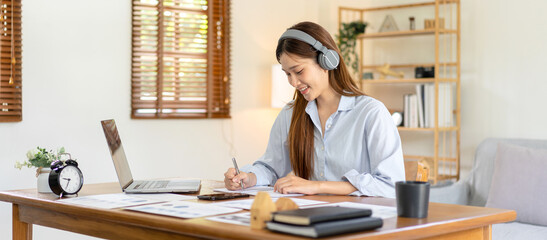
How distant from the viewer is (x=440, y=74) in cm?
429

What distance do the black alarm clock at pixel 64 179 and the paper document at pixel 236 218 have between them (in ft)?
2.32

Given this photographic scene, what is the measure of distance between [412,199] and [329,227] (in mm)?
326

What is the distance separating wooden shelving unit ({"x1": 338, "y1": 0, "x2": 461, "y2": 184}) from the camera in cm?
405

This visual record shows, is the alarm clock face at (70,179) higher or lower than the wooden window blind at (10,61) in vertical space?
lower

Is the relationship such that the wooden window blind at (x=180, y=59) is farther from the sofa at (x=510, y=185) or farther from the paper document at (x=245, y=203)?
the paper document at (x=245, y=203)

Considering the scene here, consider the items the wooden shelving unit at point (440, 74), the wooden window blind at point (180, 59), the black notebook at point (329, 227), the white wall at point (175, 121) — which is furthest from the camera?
the wooden shelving unit at point (440, 74)

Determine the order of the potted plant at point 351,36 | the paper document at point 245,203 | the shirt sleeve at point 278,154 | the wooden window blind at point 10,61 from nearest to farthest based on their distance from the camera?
the paper document at point 245,203 < the shirt sleeve at point 278,154 < the wooden window blind at point 10,61 < the potted plant at point 351,36

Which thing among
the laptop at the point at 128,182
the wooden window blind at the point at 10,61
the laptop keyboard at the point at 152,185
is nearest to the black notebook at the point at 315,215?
the laptop at the point at 128,182

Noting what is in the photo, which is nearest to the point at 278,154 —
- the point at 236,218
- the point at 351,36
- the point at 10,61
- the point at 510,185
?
the point at 236,218

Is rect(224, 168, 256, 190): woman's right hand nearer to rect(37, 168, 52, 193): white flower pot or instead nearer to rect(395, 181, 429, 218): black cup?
rect(37, 168, 52, 193): white flower pot

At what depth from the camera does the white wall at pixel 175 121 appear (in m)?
3.46

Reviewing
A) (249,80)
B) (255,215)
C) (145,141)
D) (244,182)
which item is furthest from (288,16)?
(255,215)

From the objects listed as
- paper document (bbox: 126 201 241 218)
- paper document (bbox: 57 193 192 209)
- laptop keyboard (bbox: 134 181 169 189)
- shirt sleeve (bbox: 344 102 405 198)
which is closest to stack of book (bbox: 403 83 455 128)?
shirt sleeve (bbox: 344 102 405 198)

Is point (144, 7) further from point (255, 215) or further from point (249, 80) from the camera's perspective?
point (255, 215)
